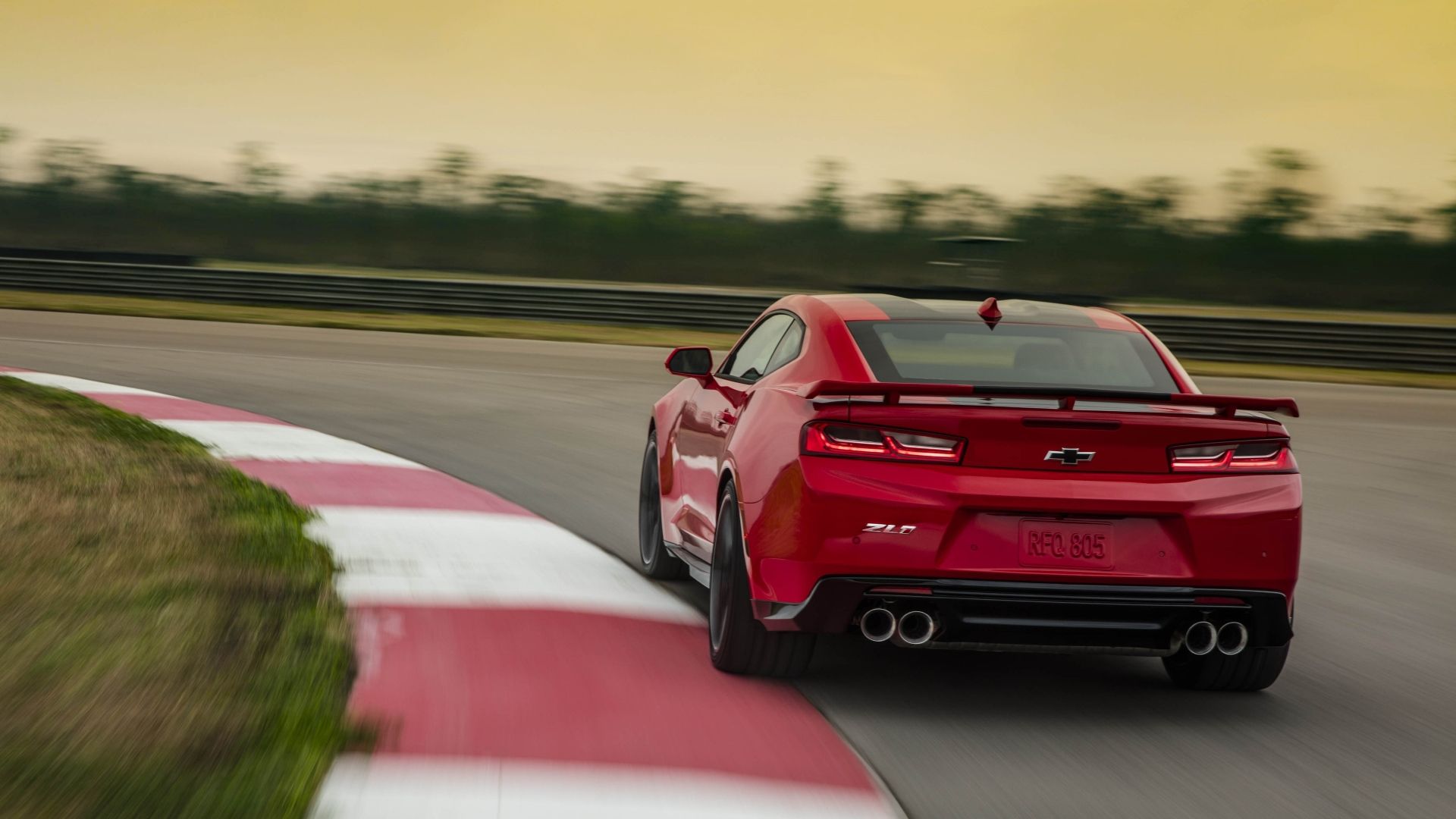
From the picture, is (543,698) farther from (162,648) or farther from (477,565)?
(477,565)

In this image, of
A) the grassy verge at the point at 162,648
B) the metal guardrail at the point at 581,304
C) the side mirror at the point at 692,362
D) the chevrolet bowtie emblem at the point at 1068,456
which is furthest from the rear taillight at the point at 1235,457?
the metal guardrail at the point at 581,304

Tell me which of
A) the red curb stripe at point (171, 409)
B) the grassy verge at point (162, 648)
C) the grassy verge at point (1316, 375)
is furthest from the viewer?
the grassy verge at point (1316, 375)

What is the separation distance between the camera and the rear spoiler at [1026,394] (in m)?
5.04

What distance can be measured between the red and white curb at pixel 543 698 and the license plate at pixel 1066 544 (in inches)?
31.7

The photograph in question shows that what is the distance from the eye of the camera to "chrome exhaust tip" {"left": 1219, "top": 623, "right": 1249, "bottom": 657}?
5.11 m

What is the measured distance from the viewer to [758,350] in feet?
22.3

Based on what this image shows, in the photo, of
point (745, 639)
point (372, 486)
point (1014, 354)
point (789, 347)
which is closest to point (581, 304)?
point (372, 486)

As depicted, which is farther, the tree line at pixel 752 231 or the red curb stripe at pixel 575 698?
the tree line at pixel 752 231

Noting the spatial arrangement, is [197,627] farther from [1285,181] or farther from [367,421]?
[1285,181]

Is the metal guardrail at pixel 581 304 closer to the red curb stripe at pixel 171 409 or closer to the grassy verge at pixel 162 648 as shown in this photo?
the red curb stripe at pixel 171 409

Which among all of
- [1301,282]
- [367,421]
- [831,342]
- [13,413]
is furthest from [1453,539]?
[1301,282]

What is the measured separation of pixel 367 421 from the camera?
45.7 feet

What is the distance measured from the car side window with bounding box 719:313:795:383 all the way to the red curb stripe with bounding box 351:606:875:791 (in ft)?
3.43

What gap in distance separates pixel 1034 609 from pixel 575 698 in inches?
55.5
